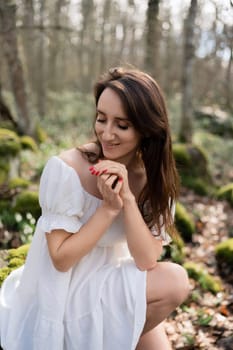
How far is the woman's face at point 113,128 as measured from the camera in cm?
200

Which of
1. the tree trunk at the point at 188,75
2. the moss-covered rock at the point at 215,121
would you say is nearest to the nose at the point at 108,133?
the tree trunk at the point at 188,75

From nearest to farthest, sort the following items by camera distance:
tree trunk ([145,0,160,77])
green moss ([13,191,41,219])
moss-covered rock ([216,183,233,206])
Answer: green moss ([13,191,41,219]) < moss-covered rock ([216,183,233,206]) < tree trunk ([145,0,160,77])

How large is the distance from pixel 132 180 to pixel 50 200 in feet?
1.92

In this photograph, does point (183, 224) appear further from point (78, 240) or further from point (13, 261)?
point (78, 240)

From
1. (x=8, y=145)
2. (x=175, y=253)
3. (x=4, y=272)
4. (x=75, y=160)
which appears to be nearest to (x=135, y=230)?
(x=75, y=160)

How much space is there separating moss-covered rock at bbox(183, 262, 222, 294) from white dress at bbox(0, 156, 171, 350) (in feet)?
5.27

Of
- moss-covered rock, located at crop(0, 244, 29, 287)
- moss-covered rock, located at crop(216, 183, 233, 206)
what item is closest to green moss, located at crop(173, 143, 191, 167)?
moss-covered rock, located at crop(216, 183, 233, 206)

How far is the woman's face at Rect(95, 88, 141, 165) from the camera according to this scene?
2.00 meters

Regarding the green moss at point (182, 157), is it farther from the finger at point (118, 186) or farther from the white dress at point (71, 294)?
the finger at point (118, 186)

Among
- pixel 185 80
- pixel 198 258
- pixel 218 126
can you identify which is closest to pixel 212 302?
pixel 198 258

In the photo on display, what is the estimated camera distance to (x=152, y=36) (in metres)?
7.68

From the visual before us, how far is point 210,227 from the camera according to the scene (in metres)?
5.41

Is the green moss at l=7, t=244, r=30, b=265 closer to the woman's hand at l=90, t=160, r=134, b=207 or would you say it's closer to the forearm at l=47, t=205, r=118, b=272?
the forearm at l=47, t=205, r=118, b=272

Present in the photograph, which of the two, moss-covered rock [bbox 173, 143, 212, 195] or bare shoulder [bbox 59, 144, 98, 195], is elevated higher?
bare shoulder [bbox 59, 144, 98, 195]
